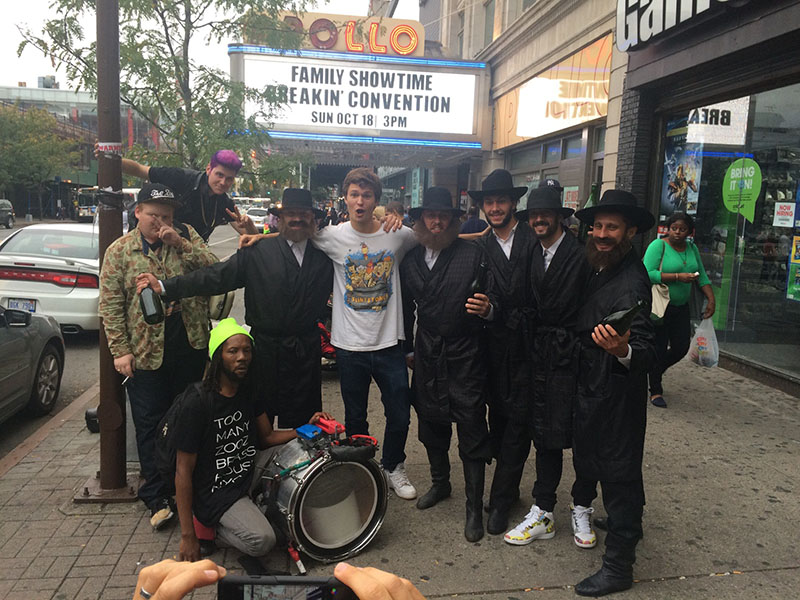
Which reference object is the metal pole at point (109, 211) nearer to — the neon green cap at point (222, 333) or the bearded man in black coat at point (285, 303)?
the bearded man in black coat at point (285, 303)

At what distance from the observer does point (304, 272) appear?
3.73 meters

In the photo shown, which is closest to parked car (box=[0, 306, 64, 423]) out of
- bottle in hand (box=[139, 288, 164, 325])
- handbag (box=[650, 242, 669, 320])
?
bottle in hand (box=[139, 288, 164, 325])

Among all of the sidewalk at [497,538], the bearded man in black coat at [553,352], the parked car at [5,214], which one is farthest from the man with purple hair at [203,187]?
the parked car at [5,214]

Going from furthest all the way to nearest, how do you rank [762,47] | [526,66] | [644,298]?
1. [526,66]
2. [762,47]
3. [644,298]

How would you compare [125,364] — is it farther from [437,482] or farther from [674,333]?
[674,333]

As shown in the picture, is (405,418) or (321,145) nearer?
(405,418)

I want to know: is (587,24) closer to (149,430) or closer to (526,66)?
(526,66)

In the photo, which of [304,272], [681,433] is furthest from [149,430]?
[681,433]

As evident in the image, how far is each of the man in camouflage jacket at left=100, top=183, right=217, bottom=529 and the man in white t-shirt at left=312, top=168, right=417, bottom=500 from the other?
0.82 metres

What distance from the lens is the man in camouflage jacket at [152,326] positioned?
11.5ft

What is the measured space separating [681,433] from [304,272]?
11.5 ft

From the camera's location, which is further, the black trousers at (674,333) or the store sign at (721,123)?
the store sign at (721,123)

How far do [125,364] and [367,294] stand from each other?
55.6 inches

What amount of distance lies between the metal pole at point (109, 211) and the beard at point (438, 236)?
186 cm
